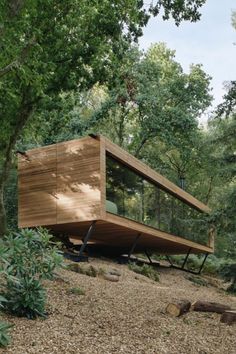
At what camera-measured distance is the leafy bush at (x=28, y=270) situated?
5.15m

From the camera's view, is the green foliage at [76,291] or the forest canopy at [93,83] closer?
the green foliage at [76,291]

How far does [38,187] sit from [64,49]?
13.2ft

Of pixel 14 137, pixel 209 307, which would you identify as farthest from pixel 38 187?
pixel 209 307

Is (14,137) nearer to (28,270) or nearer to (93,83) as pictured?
(93,83)

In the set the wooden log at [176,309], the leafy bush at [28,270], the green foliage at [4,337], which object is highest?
the leafy bush at [28,270]

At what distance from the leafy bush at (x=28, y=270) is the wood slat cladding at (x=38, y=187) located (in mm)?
7201

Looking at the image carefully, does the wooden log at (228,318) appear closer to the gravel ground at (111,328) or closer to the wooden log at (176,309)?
the gravel ground at (111,328)

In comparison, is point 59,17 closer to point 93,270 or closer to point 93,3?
point 93,3

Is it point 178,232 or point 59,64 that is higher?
point 59,64

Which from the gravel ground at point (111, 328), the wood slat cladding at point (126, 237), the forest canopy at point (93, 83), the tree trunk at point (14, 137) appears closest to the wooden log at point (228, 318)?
the gravel ground at point (111, 328)

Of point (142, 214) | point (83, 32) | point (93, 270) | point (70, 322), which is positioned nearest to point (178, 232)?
point (142, 214)

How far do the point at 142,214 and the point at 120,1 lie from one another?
652 cm

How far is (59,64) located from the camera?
39.7 feet

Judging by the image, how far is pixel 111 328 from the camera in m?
5.48
